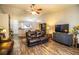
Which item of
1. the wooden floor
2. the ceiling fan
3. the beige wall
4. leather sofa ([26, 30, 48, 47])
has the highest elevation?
the ceiling fan

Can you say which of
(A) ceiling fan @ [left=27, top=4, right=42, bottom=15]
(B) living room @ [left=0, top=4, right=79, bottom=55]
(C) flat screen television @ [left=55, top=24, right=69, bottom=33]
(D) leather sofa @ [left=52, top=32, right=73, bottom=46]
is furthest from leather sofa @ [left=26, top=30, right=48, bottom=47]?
(A) ceiling fan @ [left=27, top=4, right=42, bottom=15]

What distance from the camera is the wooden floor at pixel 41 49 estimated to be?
8.66 feet

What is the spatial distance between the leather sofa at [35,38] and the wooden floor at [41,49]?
110 millimetres

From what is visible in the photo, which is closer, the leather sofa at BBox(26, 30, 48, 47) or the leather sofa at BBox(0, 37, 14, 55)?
the leather sofa at BBox(0, 37, 14, 55)

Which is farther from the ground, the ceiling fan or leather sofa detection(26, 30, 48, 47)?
the ceiling fan

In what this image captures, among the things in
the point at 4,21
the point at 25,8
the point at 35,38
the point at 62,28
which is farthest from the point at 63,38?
the point at 4,21

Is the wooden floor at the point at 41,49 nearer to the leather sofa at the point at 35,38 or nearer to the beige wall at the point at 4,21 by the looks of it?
the leather sofa at the point at 35,38

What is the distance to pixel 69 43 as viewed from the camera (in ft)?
8.80

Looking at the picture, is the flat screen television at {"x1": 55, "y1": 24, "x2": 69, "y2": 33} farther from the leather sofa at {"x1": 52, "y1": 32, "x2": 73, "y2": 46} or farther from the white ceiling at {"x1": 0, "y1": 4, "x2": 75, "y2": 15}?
the white ceiling at {"x1": 0, "y1": 4, "x2": 75, "y2": 15}

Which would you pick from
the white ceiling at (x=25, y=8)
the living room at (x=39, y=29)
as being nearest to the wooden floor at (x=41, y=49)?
the living room at (x=39, y=29)

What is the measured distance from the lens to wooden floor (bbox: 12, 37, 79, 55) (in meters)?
2.64

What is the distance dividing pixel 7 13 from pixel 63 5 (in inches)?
53.0
